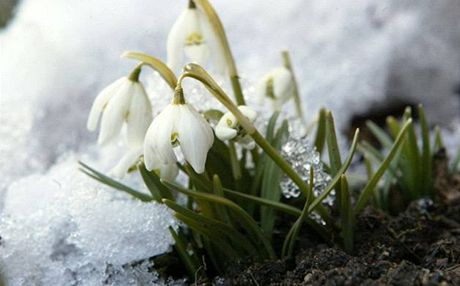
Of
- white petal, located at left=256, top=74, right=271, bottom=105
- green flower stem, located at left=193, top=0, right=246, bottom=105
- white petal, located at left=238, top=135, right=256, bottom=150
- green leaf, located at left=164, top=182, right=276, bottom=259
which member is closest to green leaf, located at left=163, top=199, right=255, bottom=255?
green leaf, located at left=164, top=182, right=276, bottom=259

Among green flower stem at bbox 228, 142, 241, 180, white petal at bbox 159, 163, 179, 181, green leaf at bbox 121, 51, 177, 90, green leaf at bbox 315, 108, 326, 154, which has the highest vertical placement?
green leaf at bbox 121, 51, 177, 90

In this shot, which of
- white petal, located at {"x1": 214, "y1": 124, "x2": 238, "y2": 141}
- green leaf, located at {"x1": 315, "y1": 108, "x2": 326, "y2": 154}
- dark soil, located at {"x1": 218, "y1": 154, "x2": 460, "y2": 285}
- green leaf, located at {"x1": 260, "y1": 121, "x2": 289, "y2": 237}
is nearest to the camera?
dark soil, located at {"x1": 218, "y1": 154, "x2": 460, "y2": 285}

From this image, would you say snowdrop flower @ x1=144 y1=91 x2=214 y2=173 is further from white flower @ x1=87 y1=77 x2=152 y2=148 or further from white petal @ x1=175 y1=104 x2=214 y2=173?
white flower @ x1=87 y1=77 x2=152 y2=148

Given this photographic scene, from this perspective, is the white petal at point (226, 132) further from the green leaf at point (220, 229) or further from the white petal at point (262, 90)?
the white petal at point (262, 90)

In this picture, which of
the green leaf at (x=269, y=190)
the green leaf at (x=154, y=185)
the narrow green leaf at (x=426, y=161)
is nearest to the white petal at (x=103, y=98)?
the green leaf at (x=154, y=185)

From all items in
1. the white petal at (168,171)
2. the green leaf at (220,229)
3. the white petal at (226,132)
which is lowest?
the green leaf at (220,229)

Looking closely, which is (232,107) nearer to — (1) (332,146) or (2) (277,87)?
(1) (332,146)
